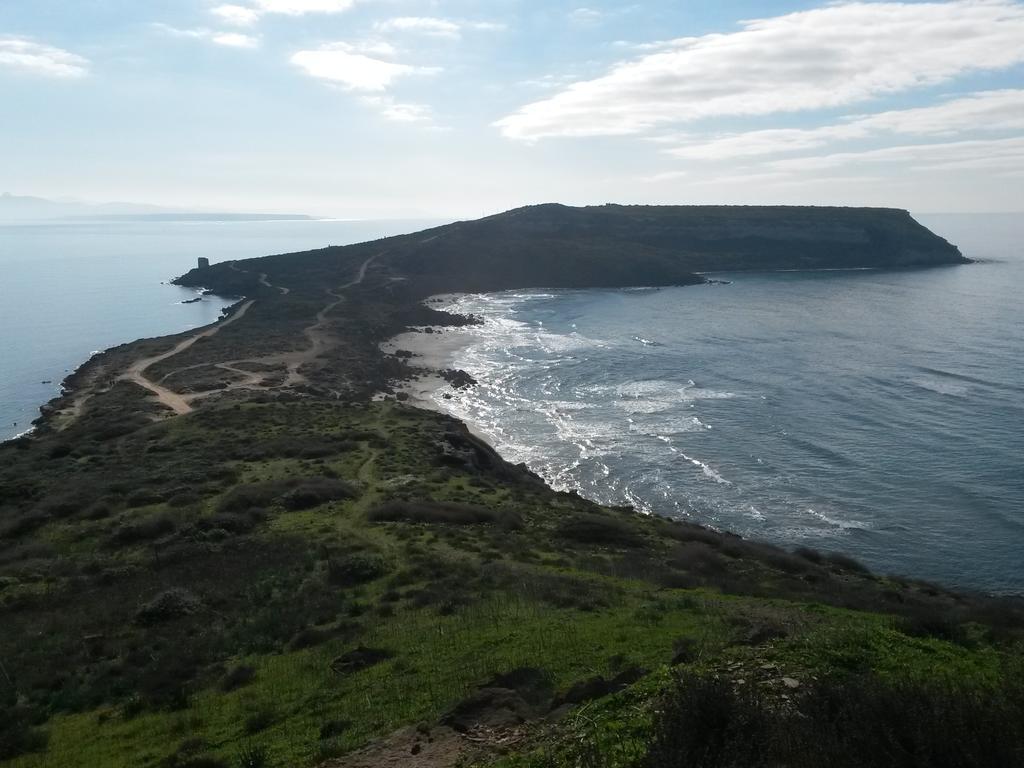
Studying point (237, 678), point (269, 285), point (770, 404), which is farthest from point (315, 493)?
point (269, 285)

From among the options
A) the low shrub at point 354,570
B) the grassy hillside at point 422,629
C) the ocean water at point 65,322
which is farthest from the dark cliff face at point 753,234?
the low shrub at point 354,570

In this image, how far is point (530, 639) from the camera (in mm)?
15273

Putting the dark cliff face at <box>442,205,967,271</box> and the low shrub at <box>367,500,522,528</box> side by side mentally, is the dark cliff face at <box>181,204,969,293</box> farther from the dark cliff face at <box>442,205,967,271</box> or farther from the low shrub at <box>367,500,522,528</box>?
the low shrub at <box>367,500,522,528</box>

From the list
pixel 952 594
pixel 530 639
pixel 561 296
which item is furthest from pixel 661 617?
pixel 561 296

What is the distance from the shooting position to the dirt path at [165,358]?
2114 inches

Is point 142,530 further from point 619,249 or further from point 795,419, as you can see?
point 619,249

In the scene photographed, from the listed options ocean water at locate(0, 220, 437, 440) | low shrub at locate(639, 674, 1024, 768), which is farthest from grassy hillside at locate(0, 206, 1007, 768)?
ocean water at locate(0, 220, 437, 440)

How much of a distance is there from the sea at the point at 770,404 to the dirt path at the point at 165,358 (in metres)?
8.25

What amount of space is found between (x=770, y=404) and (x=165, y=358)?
55430 millimetres

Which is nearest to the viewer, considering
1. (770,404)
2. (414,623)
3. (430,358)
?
(414,623)

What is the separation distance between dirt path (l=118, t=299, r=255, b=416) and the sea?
27.1 feet

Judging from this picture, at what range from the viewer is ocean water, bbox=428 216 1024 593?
3647 cm

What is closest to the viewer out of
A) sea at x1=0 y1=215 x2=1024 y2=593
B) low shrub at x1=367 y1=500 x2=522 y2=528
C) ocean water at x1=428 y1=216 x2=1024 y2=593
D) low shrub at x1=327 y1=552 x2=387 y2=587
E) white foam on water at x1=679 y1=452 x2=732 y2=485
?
low shrub at x1=327 y1=552 x2=387 y2=587

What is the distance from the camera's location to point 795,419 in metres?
53.5
